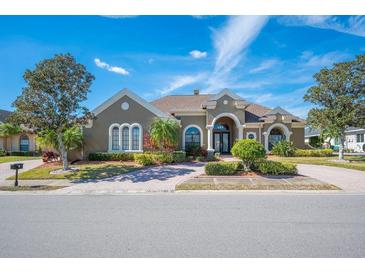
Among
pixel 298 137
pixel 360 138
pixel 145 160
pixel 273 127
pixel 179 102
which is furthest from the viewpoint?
pixel 360 138

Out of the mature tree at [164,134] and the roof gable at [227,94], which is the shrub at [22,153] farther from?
the roof gable at [227,94]

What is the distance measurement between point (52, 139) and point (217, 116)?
50.2 feet

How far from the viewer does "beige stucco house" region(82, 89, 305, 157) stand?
1911 centimetres

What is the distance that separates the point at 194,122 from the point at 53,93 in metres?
13.1

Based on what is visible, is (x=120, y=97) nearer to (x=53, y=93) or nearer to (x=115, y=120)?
(x=115, y=120)

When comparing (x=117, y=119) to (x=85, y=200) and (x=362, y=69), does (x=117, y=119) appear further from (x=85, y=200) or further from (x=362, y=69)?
(x=362, y=69)

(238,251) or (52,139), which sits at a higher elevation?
(52,139)

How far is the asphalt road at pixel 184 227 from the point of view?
12.8 ft

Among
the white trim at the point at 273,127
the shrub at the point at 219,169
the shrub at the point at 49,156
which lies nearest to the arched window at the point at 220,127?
the white trim at the point at 273,127

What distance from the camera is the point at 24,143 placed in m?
29.7

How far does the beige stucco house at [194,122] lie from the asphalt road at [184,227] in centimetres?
1170

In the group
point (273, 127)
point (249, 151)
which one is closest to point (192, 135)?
point (273, 127)

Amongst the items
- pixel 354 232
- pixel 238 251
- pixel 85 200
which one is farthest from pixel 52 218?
pixel 354 232

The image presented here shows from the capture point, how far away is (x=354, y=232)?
15.2 feet
